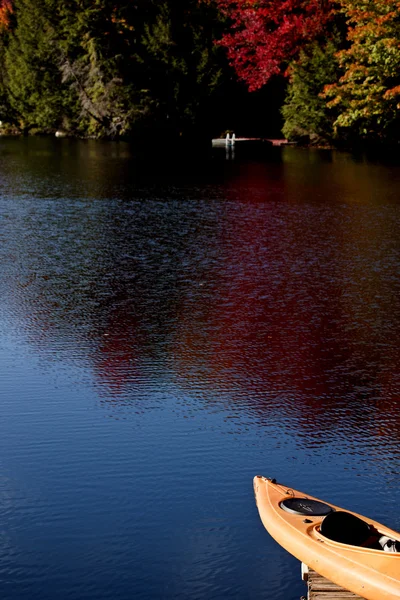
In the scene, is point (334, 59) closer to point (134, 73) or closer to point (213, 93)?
point (213, 93)

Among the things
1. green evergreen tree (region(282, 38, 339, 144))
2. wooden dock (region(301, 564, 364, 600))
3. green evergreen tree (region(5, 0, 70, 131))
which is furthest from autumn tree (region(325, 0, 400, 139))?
wooden dock (region(301, 564, 364, 600))

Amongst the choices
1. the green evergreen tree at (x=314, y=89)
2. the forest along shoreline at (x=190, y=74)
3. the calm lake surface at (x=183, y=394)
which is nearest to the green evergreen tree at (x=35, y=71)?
the forest along shoreline at (x=190, y=74)

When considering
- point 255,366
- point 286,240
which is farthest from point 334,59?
point 255,366

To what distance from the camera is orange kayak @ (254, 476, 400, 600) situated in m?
4.18

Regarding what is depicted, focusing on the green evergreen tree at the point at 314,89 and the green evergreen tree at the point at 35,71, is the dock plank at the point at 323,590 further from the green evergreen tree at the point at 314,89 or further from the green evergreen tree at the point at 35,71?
the green evergreen tree at the point at 35,71

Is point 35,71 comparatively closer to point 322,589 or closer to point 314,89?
point 314,89

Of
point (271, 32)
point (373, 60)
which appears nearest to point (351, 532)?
point (373, 60)

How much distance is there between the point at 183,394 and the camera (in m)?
7.68

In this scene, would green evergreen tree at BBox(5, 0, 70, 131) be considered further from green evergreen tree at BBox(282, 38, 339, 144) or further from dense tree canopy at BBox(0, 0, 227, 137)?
green evergreen tree at BBox(282, 38, 339, 144)

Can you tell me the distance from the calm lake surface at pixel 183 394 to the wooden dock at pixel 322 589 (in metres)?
0.27

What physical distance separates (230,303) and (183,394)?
3.31 meters

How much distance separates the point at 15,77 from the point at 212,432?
5325 cm

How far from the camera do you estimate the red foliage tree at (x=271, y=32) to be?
37.8m

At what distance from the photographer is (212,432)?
686 cm
